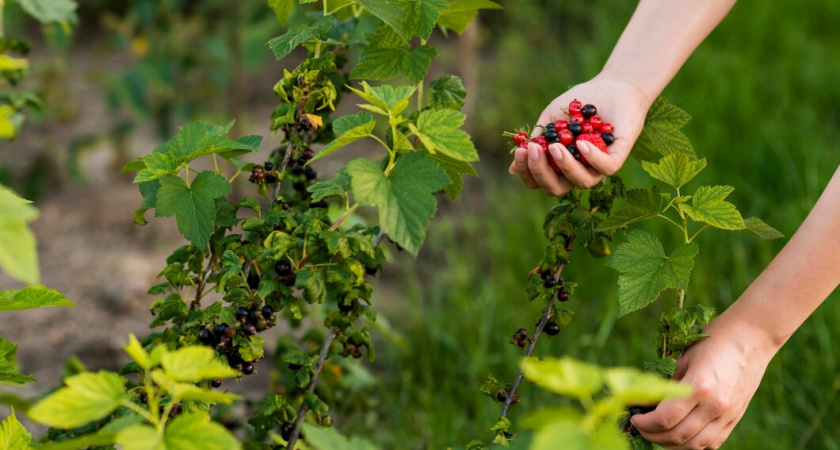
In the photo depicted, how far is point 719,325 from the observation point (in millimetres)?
1247

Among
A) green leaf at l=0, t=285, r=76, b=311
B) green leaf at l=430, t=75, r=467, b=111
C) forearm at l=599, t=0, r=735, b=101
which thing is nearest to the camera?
green leaf at l=0, t=285, r=76, b=311

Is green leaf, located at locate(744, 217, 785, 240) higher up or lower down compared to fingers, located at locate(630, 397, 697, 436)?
higher up

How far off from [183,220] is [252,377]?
138 centimetres

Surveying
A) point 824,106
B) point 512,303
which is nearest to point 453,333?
point 512,303

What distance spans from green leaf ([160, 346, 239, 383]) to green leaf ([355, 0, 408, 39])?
55cm

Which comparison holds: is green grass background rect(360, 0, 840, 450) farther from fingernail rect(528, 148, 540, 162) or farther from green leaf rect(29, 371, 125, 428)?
green leaf rect(29, 371, 125, 428)

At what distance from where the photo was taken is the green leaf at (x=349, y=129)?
1.04m

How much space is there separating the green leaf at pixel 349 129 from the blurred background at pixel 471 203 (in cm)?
102

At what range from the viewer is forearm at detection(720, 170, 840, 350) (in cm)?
122

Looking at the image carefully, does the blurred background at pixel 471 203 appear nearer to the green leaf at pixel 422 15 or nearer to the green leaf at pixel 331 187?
the green leaf at pixel 331 187

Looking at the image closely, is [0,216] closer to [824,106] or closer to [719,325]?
[719,325]

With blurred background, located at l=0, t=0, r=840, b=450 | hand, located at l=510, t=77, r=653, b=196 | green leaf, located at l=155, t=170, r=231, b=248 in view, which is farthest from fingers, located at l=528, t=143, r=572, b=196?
blurred background, located at l=0, t=0, r=840, b=450

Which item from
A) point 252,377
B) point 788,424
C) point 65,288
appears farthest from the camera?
point 65,288

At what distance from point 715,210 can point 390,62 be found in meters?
0.52
